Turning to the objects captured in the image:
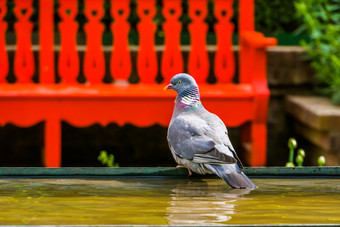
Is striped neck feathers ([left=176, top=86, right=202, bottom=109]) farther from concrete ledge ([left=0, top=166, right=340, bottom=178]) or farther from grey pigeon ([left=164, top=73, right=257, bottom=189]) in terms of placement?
concrete ledge ([left=0, top=166, right=340, bottom=178])

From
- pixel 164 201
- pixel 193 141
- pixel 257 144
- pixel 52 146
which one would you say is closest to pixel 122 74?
pixel 52 146

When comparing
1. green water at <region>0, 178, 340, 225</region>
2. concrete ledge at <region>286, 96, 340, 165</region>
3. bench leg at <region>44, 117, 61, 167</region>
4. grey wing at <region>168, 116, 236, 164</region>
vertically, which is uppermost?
grey wing at <region>168, 116, 236, 164</region>

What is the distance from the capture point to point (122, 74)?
5906mm

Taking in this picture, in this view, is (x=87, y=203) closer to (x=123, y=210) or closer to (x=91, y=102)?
(x=123, y=210)

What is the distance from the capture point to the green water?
236cm

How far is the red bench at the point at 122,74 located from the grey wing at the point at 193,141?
6.31ft

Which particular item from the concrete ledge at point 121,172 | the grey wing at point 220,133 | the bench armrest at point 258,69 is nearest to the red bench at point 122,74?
the bench armrest at point 258,69

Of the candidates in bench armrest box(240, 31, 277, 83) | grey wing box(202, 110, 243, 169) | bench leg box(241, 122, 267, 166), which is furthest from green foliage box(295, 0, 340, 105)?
grey wing box(202, 110, 243, 169)

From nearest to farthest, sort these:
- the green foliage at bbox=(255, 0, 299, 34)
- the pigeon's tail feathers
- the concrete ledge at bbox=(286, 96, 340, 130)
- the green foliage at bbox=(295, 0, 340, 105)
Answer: the pigeon's tail feathers < the concrete ledge at bbox=(286, 96, 340, 130) < the green foliage at bbox=(295, 0, 340, 105) < the green foliage at bbox=(255, 0, 299, 34)

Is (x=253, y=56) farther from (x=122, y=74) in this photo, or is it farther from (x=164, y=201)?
(x=164, y=201)

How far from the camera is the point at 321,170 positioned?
9.84 feet

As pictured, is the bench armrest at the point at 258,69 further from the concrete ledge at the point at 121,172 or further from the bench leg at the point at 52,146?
the concrete ledge at the point at 121,172

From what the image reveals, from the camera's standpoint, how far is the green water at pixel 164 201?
Result: 2.36m

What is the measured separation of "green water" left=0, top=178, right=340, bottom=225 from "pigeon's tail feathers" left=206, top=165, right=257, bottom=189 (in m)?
0.03
